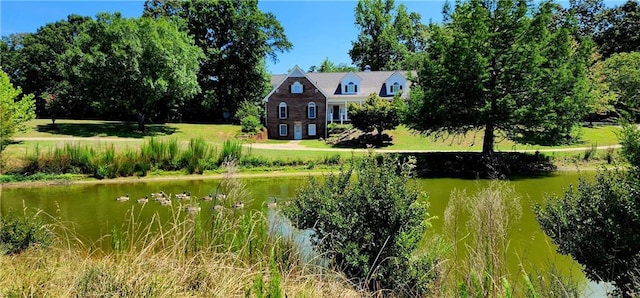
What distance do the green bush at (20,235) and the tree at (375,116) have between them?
2795 centimetres

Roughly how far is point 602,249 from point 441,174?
17531 mm

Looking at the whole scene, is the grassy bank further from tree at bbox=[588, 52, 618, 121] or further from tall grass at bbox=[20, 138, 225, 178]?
tree at bbox=[588, 52, 618, 121]

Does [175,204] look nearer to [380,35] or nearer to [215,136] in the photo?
[215,136]

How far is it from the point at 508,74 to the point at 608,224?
1872cm

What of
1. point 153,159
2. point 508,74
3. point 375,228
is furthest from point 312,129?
point 375,228

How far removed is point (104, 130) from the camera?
36656 millimetres

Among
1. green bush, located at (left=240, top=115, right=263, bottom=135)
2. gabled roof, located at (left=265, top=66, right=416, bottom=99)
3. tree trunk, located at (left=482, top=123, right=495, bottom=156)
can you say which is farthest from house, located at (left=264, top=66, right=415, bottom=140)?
tree trunk, located at (left=482, top=123, right=495, bottom=156)

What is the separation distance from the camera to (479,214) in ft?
16.3

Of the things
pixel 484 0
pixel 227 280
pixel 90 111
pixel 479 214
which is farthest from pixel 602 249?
pixel 90 111

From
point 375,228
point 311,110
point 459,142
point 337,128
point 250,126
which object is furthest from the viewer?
point 311,110

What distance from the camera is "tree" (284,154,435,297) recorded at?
6.57 m

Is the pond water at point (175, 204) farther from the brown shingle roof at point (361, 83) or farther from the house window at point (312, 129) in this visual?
Result: the brown shingle roof at point (361, 83)

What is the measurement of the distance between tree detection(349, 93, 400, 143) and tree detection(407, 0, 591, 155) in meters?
9.42

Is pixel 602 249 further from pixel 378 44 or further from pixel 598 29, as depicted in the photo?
pixel 598 29
